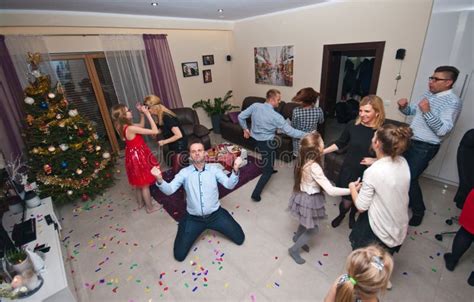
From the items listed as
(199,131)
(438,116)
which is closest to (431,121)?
(438,116)

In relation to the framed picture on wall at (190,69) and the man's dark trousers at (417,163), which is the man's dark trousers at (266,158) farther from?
the framed picture on wall at (190,69)

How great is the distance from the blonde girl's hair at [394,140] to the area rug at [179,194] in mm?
2347

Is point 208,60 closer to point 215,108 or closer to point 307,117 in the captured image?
point 215,108

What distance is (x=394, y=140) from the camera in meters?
1.44

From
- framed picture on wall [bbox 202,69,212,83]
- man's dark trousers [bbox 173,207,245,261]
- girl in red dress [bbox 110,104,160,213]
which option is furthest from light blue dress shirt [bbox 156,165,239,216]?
framed picture on wall [bbox 202,69,212,83]

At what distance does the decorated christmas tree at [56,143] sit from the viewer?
9.33 ft

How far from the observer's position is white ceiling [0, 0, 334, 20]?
3.11 metres

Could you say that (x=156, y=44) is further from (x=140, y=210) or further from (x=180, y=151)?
(x=140, y=210)

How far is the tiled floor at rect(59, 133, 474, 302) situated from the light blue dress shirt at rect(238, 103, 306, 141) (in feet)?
3.25

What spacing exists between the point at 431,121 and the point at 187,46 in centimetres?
491

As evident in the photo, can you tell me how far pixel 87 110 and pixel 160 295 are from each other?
13.0 ft

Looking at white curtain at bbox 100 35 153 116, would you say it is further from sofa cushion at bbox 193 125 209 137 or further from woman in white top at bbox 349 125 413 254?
woman in white top at bbox 349 125 413 254

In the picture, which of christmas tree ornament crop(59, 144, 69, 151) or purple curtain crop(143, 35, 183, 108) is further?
purple curtain crop(143, 35, 183, 108)

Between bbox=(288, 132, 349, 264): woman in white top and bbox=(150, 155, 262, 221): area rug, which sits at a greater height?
bbox=(288, 132, 349, 264): woman in white top
